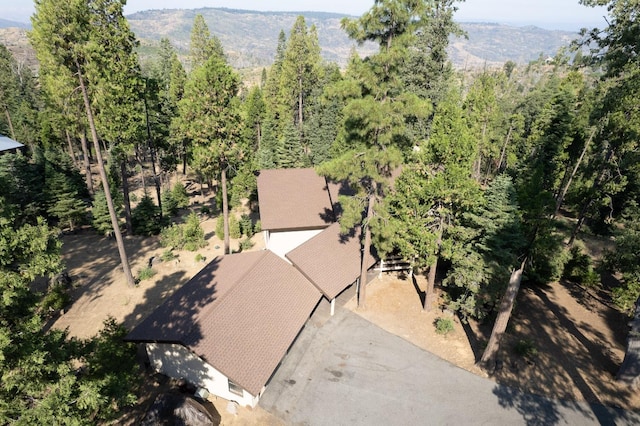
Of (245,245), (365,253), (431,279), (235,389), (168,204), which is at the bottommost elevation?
(168,204)

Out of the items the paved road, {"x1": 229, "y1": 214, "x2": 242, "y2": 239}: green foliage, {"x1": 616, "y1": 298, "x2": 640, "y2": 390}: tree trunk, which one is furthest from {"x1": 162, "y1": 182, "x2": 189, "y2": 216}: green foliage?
{"x1": 616, "y1": 298, "x2": 640, "y2": 390}: tree trunk

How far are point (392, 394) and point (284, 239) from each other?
14.4 meters

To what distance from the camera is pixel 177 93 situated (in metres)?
44.1

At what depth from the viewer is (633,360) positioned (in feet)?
52.5

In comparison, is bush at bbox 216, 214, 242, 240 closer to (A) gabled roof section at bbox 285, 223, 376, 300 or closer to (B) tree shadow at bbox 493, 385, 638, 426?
(A) gabled roof section at bbox 285, 223, 376, 300

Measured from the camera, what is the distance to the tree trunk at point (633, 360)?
15.8 meters

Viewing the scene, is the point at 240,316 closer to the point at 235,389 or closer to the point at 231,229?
the point at 235,389

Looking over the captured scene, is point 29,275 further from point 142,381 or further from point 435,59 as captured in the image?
point 435,59

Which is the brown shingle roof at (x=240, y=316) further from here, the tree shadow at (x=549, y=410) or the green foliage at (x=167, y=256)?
the tree shadow at (x=549, y=410)

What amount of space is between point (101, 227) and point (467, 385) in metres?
29.8

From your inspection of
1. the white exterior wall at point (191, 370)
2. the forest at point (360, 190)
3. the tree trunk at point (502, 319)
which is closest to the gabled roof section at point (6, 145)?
the forest at point (360, 190)

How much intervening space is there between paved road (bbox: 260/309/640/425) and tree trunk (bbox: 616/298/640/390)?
196 centimetres

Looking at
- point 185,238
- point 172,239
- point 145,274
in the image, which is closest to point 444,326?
point 145,274

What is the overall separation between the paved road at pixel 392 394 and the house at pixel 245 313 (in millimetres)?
1860
